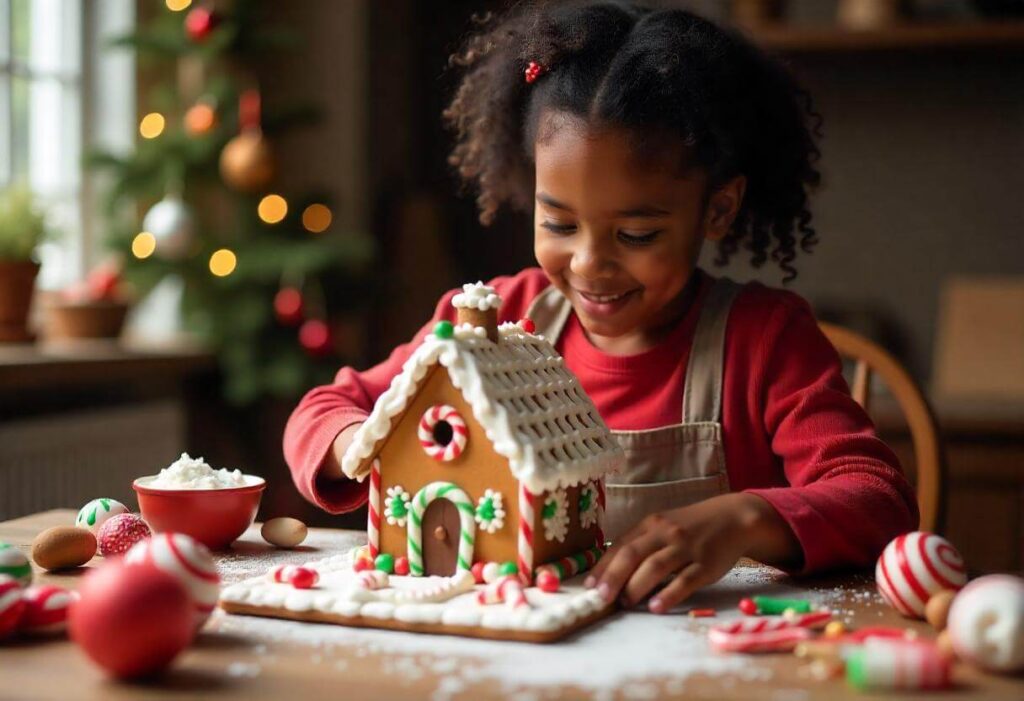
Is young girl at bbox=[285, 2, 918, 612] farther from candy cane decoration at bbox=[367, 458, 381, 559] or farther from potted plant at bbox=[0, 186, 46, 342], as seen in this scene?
potted plant at bbox=[0, 186, 46, 342]

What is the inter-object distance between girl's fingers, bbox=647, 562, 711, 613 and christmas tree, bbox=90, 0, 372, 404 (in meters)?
1.85

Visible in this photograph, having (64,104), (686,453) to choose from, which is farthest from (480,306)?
(64,104)

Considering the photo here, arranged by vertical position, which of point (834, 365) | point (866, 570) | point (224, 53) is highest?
point (224, 53)

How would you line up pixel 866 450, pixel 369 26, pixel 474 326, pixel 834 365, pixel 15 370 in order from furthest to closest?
pixel 369 26, pixel 15 370, pixel 834 365, pixel 866 450, pixel 474 326

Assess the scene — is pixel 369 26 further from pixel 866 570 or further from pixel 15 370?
pixel 866 570

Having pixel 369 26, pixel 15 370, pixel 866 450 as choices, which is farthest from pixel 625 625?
pixel 369 26

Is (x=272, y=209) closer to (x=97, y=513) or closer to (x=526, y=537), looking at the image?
(x=97, y=513)

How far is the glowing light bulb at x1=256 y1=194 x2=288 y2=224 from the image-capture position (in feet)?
9.29

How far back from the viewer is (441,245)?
342 centimetres

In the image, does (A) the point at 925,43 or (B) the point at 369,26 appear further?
(B) the point at 369,26

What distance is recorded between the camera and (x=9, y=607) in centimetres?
83

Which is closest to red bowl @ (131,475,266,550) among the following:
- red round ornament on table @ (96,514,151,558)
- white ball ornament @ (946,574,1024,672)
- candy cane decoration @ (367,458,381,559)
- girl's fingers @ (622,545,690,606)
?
red round ornament on table @ (96,514,151,558)

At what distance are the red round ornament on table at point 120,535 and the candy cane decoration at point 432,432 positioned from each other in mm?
291

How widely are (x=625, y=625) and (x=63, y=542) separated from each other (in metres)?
0.49
